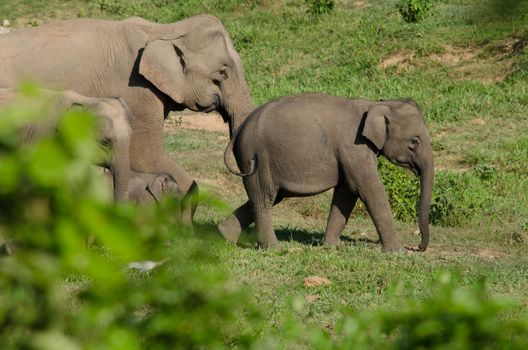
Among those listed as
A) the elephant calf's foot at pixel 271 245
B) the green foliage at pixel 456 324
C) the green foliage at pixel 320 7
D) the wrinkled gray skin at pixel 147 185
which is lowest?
the green foliage at pixel 320 7

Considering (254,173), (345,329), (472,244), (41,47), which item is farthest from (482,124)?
(345,329)

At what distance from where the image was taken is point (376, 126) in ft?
31.3

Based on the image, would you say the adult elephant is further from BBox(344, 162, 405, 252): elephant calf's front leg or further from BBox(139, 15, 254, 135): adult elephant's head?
BBox(344, 162, 405, 252): elephant calf's front leg

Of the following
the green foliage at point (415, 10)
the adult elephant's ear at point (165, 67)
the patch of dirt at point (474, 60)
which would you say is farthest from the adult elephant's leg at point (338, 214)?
the green foliage at point (415, 10)

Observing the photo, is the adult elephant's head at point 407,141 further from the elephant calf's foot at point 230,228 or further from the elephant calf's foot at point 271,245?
the elephant calf's foot at point 230,228

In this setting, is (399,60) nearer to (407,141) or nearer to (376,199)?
(407,141)

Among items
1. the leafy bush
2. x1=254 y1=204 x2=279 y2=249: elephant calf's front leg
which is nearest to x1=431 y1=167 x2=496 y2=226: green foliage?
the leafy bush

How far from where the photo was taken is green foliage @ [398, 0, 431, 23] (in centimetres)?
1873

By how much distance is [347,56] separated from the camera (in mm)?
18125

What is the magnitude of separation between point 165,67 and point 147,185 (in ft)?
3.30

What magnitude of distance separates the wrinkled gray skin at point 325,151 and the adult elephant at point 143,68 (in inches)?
24.7

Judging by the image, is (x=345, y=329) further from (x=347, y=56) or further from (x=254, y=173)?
(x=347, y=56)

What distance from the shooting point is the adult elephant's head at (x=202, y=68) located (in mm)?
9984

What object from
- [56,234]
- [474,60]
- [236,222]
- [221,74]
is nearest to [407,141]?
[236,222]
